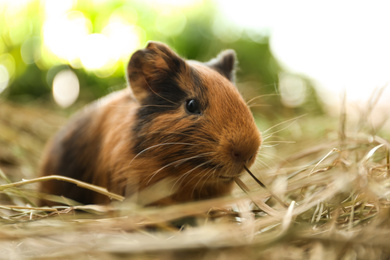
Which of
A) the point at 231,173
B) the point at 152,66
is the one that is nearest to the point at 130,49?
the point at 152,66

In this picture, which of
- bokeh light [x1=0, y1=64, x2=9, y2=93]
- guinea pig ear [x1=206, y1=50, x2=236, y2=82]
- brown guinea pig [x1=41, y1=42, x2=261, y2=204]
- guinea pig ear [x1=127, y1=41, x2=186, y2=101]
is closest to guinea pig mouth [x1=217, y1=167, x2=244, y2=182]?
brown guinea pig [x1=41, y1=42, x2=261, y2=204]

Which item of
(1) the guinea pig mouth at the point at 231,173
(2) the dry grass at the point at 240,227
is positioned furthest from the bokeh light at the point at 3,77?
(1) the guinea pig mouth at the point at 231,173

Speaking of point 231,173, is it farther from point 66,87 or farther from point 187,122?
point 66,87

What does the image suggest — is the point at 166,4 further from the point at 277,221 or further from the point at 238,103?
the point at 277,221

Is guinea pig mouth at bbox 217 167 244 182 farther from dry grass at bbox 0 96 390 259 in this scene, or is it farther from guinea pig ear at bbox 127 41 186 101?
guinea pig ear at bbox 127 41 186 101

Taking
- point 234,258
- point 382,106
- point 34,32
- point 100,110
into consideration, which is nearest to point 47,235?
point 234,258

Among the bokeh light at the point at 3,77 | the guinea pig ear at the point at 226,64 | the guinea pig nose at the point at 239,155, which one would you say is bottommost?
the guinea pig nose at the point at 239,155

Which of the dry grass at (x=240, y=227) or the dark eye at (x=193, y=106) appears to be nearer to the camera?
the dry grass at (x=240, y=227)

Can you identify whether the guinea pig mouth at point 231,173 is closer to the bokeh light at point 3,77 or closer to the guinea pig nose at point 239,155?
the guinea pig nose at point 239,155
